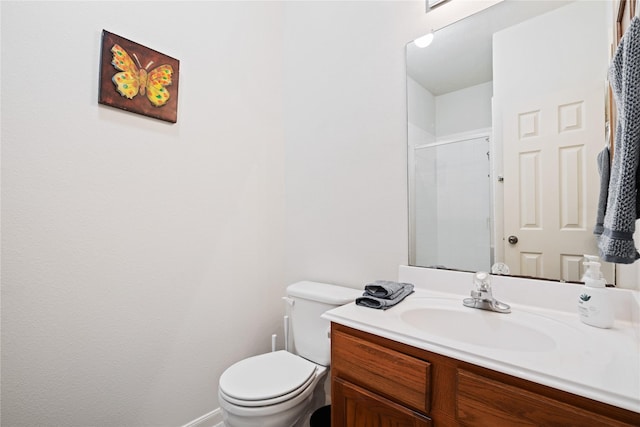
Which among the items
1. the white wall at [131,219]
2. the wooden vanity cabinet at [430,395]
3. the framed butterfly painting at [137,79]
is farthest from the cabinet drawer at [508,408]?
the framed butterfly painting at [137,79]

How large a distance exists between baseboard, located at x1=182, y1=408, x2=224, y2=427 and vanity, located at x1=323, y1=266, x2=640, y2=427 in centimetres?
90

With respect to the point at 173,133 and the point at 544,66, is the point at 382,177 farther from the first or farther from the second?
the point at 173,133

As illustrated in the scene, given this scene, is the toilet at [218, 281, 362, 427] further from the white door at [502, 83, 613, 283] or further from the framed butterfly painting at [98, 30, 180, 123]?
the framed butterfly painting at [98, 30, 180, 123]

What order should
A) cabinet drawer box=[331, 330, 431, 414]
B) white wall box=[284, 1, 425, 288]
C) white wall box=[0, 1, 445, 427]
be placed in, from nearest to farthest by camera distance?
cabinet drawer box=[331, 330, 431, 414] < white wall box=[0, 1, 445, 427] < white wall box=[284, 1, 425, 288]

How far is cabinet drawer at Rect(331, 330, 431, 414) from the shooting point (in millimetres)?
797

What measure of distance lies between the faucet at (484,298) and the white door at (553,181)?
0.49ft

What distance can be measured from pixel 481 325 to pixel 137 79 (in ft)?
5.77

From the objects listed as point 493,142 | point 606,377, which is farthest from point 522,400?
point 493,142

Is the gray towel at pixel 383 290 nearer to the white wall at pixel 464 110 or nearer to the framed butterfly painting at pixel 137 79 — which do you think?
the white wall at pixel 464 110

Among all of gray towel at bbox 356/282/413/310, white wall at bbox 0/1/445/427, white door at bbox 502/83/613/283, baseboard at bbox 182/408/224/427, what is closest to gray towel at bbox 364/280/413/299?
gray towel at bbox 356/282/413/310

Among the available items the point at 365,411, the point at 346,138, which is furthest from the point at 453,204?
the point at 365,411

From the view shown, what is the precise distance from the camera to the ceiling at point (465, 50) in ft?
3.70

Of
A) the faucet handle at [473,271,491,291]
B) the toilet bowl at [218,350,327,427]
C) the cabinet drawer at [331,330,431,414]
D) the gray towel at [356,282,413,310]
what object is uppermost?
the faucet handle at [473,271,491,291]

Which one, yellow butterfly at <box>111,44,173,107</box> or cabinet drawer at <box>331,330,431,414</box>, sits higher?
yellow butterfly at <box>111,44,173,107</box>
